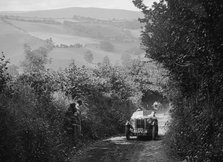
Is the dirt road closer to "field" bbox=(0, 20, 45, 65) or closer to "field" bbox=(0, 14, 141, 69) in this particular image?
"field" bbox=(0, 14, 141, 69)

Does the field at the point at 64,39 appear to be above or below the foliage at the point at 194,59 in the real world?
above

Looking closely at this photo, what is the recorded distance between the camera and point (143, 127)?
21.7 metres

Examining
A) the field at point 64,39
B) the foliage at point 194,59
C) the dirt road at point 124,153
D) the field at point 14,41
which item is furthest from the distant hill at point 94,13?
the foliage at point 194,59

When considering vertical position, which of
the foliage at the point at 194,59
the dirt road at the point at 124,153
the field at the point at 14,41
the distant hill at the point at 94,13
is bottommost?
the dirt road at the point at 124,153

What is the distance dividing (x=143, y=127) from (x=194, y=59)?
411 inches

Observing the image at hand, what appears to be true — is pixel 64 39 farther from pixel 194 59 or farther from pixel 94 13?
pixel 194 59

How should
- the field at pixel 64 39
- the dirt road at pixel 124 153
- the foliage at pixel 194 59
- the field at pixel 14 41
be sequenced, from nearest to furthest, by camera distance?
the foliage at pixel 194 59 → the dirt road at pixel 124 153 → the field at pixel 64 39 → the field at pixel 14 41

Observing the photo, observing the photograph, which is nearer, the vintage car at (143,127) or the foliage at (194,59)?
the foliage at (194,59)

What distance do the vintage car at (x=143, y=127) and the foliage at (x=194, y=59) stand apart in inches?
262

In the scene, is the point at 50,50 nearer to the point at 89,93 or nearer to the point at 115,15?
the point at 89,93

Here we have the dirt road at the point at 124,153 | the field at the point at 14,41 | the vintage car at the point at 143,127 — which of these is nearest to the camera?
the dirt road at the point at 124,153

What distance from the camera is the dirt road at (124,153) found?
1493cm

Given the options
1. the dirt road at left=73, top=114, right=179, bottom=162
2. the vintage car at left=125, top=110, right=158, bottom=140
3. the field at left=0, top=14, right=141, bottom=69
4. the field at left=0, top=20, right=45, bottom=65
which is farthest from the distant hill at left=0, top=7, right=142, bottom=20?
the dirt road at left=73, top=114, right=179, bottom=162

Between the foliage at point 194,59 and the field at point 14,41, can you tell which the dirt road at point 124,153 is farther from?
the field at point 14,41
